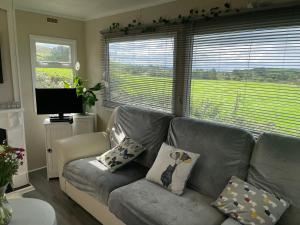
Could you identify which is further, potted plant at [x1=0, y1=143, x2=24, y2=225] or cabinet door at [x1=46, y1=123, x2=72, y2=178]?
cabinet door at [x1=46, y1=123, x2=72, y2=178]

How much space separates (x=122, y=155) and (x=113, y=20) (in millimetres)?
1981

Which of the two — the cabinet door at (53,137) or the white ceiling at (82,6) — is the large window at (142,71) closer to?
the white ceiling at (82,6)

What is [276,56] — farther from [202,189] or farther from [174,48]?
[202,189]

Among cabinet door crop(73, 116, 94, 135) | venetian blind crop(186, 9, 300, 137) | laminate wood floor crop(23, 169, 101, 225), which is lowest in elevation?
laminate wood floor crop(23, 169, 101, 225)

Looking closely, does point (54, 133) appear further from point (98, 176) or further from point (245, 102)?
point (245, 102)

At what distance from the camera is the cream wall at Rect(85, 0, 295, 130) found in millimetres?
2186

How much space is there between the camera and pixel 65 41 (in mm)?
3371

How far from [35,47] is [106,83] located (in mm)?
1095

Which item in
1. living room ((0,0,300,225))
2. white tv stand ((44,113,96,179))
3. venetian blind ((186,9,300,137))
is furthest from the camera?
white tv stand ((44,113,96,179))

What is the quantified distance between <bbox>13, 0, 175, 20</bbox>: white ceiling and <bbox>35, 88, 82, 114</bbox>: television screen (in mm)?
1077

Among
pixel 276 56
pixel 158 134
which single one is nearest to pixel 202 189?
pixel 158 134

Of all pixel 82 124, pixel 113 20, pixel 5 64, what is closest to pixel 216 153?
pixel 82 124

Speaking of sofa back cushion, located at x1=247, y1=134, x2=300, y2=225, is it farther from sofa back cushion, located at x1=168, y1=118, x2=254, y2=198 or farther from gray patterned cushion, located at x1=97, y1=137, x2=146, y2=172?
gray patterned cushion, located at x1=97, y1=137, x2=146, y2=172

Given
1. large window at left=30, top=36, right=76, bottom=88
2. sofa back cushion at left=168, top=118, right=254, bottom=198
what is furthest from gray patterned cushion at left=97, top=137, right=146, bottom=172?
large window at left=30, top=36, right=76, bottom=88
